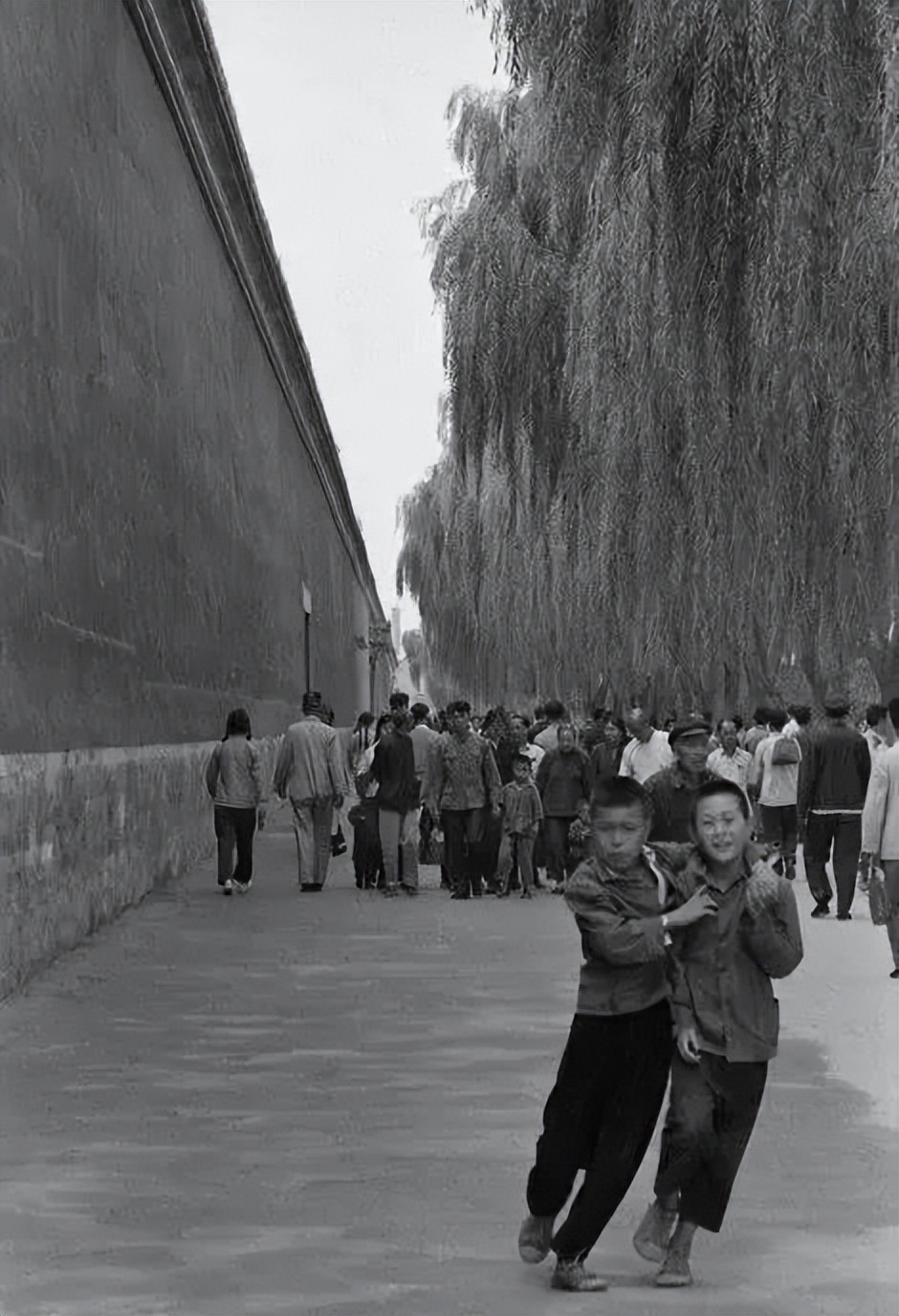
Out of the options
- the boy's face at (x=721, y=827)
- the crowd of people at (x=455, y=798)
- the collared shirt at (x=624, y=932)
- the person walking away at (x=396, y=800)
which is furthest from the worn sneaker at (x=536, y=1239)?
the person walking away at (x=396, y=800)

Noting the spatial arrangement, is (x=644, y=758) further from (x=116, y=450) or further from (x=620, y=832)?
(x=620, y=832)

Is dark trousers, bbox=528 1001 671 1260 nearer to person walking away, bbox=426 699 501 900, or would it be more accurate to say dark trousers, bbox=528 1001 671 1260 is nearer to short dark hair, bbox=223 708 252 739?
person walking away, bbox=426 699 501 900

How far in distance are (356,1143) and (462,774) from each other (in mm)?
10570

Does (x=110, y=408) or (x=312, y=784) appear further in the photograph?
(x=312, y=784)

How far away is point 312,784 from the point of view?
60.8ft

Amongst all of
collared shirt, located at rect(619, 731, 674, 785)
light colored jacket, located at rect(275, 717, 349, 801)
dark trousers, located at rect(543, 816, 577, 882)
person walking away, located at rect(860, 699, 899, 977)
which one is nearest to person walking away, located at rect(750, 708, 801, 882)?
dark trousers, located at rect(543, 816, 577, 882)

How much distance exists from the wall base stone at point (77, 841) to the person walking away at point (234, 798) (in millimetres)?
420

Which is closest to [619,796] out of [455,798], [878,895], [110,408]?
[878,895]

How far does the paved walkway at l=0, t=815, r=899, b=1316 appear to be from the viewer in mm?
5754

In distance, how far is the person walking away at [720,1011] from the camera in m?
5.73

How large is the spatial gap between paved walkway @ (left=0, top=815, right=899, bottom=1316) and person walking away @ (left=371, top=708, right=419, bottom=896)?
4.62m

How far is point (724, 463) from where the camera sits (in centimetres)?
1514

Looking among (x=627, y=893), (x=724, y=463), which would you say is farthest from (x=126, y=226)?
(x=627, y=893)

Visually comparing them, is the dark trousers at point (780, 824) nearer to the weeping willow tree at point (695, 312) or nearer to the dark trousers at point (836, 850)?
the dark trousers at point (836, 850)
